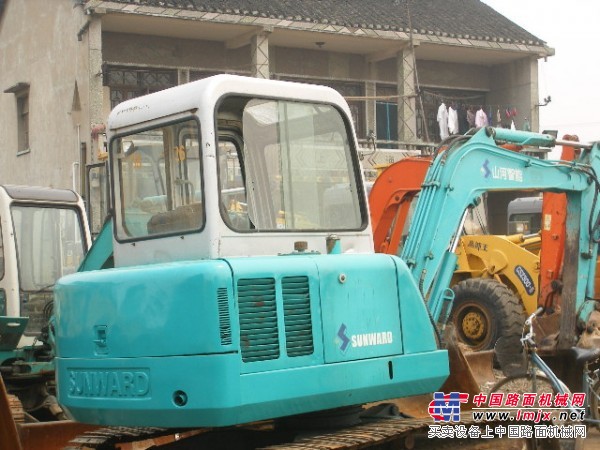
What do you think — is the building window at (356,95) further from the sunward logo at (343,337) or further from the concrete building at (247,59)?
the sunward logo at (343,337)

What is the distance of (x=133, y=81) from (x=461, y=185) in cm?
1814

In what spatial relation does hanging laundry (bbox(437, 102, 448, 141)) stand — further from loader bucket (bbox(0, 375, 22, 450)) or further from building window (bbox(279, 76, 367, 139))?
loader bucket (bbox(0, 375, 22, 450))

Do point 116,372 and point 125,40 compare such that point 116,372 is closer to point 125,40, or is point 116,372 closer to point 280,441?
point 280,441

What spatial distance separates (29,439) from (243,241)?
130 inches

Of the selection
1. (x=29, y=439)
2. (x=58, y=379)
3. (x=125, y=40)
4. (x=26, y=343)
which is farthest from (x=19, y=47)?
(x=58, y=379)

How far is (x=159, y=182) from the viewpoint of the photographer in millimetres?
6305

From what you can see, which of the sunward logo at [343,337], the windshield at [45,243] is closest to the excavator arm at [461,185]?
the sunward logo at [343,337]

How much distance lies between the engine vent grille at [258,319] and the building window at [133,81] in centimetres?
1930

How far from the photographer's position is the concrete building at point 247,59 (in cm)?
2350

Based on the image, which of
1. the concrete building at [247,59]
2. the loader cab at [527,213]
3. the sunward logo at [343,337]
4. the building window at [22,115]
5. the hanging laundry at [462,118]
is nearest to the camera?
the sunward logo at [343,337]

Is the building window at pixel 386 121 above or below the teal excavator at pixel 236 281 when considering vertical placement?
above

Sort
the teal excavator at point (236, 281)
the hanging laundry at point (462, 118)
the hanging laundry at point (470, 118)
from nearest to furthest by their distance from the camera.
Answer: the teal excavator at point (236, 281), the hanging laundry at point (470, 118), the hanging laundry at point (462, 118)

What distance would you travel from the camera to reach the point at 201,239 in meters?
5.88

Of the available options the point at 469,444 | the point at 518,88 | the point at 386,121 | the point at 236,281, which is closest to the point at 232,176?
the point at 236,281
